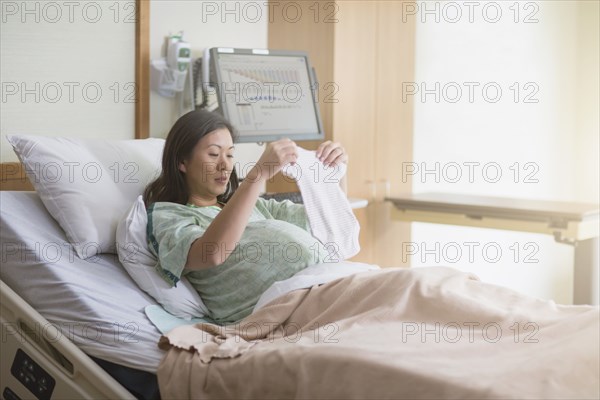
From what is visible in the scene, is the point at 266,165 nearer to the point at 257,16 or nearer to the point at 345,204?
the point at 345,204

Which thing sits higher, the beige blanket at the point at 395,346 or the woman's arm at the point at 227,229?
the woman's arm at the point at 227,229

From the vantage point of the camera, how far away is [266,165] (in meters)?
1.85

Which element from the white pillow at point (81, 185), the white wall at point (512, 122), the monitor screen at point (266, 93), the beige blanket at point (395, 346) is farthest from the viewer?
the white wall at point (512, 122)

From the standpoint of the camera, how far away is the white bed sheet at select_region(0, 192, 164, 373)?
1.67 m

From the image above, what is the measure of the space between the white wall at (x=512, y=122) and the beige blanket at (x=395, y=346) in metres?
2.31

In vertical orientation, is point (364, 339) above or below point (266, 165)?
below

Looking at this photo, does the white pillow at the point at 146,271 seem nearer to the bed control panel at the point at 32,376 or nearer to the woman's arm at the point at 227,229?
the woman's arm at the point at 227,229

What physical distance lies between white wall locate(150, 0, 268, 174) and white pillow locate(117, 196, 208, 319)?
0.97 meters

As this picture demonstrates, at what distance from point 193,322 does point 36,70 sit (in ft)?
3.41

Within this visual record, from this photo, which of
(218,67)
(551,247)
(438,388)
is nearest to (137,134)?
(218,67)

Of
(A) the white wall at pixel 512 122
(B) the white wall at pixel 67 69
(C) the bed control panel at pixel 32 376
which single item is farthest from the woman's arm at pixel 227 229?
(A) the white wall at pixel 512 122

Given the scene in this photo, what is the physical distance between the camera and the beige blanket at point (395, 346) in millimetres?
1299


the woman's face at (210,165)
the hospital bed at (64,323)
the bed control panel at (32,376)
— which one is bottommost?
the bed control panel at (32,376)

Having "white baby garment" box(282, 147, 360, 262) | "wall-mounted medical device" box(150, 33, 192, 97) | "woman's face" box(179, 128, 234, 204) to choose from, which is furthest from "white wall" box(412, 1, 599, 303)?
"woman's face" box(179, 128, 234, 204)
